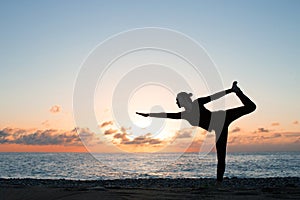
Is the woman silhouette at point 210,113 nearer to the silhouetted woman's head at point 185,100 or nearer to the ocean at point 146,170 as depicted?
the silhouetted woman's head at point 185,100

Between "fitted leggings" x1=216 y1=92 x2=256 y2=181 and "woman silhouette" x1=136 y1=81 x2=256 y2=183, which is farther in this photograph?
"fitted leggings" x1=216 y1=92 x2=256 y2=181

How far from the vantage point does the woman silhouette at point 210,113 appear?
413 inches

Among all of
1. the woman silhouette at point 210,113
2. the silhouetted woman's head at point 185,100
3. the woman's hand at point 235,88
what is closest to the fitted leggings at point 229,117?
the woman silhouette at point 210,113

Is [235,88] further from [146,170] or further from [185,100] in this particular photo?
[146,170]

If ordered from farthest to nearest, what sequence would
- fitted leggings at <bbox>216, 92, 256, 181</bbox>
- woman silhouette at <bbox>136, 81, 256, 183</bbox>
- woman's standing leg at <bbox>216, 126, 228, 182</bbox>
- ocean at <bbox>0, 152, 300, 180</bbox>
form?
ocean at <bbox>0, 152, 300, 180</bbox>, woman's standing leg at <bbox>216, 126, 228, 182</bbox>, fitted leggings at <bbox>216, 92, 256, 181</bbox>, woman silhouette at <bbox>136, 81, 256, 183</bbox>

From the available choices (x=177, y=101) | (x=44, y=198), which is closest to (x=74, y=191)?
(x=44, y=198)

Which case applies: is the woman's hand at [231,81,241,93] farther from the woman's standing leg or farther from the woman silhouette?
the woman's standing leg

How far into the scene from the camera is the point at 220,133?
10.8 metres

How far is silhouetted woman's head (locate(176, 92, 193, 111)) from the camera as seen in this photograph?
34.7 feet

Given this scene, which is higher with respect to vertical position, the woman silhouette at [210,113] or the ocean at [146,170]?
the woman silhouette at [210,113]

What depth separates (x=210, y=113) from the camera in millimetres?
10461

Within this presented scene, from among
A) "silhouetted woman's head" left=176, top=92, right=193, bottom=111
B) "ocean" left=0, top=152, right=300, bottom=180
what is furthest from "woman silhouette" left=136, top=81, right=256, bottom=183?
"ocean" left=0, top=152, right=300, bottom=180

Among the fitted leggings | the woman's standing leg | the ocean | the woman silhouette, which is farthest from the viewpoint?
the ocean

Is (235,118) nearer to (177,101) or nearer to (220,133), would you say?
(220,133)
